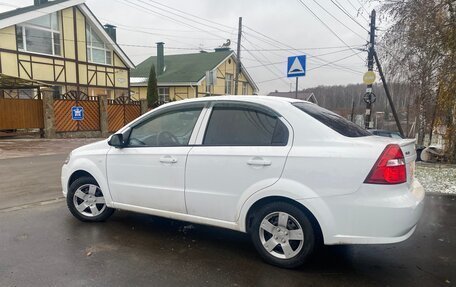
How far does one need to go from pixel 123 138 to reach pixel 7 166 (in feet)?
22.8

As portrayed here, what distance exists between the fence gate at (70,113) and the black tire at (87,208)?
14.3 metres

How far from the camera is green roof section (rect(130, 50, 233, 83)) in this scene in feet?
105

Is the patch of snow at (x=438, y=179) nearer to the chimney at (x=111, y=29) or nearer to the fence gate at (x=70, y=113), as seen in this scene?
the fence gate at (x=70, y=113)

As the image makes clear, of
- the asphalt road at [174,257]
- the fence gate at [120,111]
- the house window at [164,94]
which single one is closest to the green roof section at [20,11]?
the fence gate at [120,111]

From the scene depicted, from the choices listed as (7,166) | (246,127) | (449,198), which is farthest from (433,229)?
(7,166)

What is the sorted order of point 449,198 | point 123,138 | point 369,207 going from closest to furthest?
1. point 369,207
2. point 123,138
3. point 449,198

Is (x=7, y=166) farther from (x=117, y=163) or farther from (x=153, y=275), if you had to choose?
(x=153, y=275)

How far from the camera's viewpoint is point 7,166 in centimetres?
966

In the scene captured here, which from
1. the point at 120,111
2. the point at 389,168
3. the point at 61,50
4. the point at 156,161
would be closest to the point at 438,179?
the point at 389,168

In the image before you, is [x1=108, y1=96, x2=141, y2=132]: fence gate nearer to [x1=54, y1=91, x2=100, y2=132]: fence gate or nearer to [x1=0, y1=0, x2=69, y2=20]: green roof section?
[x1=54, y1=91, x2=100, y2=132]: fence gate

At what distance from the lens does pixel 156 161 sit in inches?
165

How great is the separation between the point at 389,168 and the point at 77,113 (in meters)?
18.1

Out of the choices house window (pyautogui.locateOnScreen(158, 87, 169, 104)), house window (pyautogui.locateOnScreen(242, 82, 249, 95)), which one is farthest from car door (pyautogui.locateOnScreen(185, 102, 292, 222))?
house window (pyautogui.locateOnScreen(242, 82, 249, 95))

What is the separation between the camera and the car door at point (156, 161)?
4.07 meters
